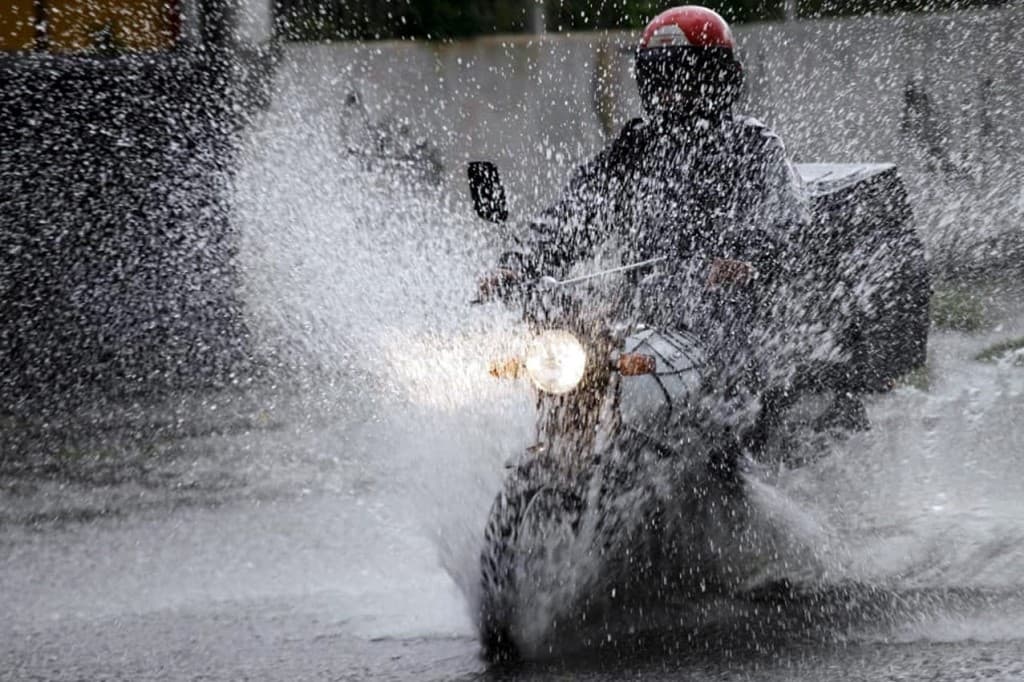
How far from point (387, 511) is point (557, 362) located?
227cm

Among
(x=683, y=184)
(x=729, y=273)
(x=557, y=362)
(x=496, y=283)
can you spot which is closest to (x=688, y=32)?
(x=683, y=184)

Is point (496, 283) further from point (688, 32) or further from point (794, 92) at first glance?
point (794, 92)

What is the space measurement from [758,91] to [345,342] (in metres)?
4.52

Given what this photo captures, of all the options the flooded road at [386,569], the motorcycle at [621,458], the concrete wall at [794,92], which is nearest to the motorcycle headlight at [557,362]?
the motorcycle at [621,458]

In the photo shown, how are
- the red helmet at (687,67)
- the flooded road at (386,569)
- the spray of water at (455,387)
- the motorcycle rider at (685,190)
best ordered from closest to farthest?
1. the flooded road at (386,569)
2. the spray of water at (455,387)
3. the motorcycle rider at (685,190)
4. the red helmet at (687,67)

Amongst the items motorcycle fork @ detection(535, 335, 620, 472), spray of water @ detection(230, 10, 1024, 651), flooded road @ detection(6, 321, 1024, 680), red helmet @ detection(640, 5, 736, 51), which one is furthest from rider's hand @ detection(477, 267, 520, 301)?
red helmet @ detection(640, 5, 736, 51)

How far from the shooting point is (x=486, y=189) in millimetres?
4977

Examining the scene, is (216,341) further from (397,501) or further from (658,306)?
(658,306)

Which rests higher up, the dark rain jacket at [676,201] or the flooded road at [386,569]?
the dark rain jacket at [676,201]

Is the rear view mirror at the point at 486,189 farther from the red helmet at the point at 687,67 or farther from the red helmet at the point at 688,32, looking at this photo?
the red helmet at the point at 688,32

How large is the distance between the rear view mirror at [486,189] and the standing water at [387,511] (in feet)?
1.30

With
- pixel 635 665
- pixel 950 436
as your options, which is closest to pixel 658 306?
pixel 635 665

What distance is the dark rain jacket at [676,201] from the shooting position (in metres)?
5.55

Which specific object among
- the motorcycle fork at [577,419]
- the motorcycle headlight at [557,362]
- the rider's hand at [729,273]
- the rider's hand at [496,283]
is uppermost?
the rider's hand at [496,283]
